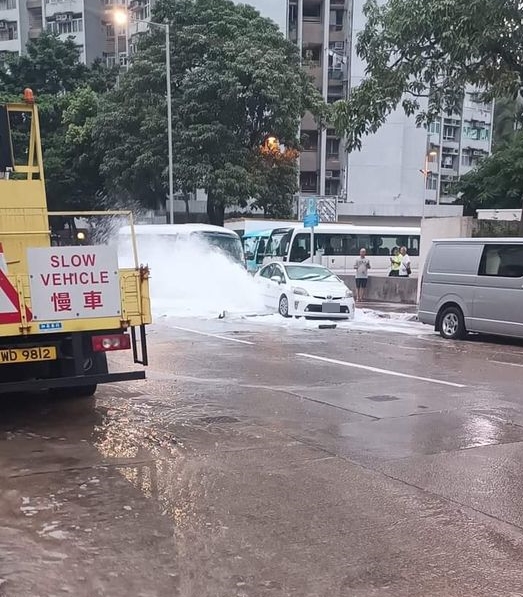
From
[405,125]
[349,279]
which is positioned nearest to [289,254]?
[349,279]

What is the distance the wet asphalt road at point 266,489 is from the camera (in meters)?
3.63

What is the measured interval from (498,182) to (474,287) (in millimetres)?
26744

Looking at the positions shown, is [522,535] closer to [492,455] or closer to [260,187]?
[492,455]

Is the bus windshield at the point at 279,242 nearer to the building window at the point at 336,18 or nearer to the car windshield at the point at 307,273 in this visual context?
the car windshield at the point at 307,273

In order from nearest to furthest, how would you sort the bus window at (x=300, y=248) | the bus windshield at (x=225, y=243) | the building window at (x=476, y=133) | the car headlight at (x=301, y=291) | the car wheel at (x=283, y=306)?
the car headlight at (x=301, y=291) → the car wheel at (x=283, y=306) → the bus windshield at (x=225, y=243) → the bus window at (x=300, y=248) → the building window at (x=476, y=133)

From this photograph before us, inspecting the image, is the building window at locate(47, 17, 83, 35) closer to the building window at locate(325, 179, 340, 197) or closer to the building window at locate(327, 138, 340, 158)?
the building window at locate(327, 138, 340, 158)

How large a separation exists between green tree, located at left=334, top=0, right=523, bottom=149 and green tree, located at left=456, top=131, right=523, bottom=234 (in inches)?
870

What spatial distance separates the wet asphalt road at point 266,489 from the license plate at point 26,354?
2.31 feet

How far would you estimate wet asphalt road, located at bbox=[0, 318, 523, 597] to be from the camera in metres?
3.63

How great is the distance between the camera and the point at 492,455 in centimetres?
582

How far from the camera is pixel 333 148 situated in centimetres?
4825

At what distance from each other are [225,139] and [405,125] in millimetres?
16299

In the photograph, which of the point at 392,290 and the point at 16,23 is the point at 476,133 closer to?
the point at 392,290

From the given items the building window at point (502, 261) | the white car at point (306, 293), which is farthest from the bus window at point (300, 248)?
the building window at point (502, 261)
